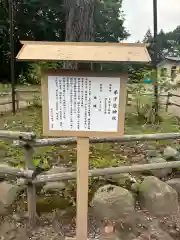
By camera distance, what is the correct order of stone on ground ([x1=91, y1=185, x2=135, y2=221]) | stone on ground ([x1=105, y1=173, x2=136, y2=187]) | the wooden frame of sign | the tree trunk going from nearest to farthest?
the wooden frame of sign < stone on ground ([x1=91, y1=185, x2=135, y2=221]) < stone on ground ([x1=105, y1=173, x2=136, y2=187]) < the tree trunk

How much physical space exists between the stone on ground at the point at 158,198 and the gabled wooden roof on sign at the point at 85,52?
158 centimetres

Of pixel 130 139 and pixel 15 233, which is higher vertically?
pixel 130 139

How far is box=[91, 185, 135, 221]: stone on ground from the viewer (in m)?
2.86

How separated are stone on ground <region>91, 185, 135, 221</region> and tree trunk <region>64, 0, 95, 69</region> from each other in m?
4.09

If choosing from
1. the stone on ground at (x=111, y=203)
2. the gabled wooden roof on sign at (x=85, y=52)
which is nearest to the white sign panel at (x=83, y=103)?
the gabled wooden roof on sign at (x=85, y=52)

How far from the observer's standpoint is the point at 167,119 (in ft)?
22.1

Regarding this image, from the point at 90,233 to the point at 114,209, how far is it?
1.06ft

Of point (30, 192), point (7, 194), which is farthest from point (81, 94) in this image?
point (7, 194)

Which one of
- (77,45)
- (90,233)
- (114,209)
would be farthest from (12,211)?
(77,45)

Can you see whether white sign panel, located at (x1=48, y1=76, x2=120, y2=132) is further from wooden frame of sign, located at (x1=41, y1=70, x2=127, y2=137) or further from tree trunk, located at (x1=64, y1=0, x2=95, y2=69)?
tree trunk, located at (x1=64, y1=0, x2=95, y2=69)

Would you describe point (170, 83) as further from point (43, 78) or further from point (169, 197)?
point (43, 78)

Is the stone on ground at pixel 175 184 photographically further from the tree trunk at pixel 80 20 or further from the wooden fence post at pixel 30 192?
the tree trunk at pixel 80 20

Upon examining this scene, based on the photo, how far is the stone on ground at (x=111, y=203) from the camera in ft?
9.39

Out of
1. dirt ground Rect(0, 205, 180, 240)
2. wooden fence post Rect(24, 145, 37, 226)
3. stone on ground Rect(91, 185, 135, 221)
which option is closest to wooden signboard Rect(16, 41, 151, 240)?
wooden fence post Rect(24, 145, 37, 226)
